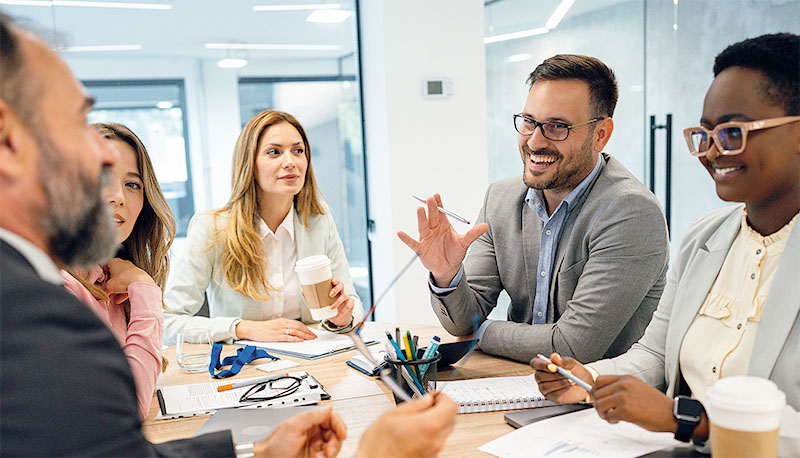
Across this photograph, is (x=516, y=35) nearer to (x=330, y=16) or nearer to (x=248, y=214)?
(x=330, y=16)

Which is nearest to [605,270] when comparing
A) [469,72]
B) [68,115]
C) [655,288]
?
[655,288]

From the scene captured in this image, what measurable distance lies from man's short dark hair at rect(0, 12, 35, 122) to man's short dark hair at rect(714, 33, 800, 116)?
3.99 ft

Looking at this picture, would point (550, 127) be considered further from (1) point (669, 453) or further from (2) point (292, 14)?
(2) point (292, 14)

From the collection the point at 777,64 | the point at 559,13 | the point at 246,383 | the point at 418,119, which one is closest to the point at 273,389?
the point at 246,383

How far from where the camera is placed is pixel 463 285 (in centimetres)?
193

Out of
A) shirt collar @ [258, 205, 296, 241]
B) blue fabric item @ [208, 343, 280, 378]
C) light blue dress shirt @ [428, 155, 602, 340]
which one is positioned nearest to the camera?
blue fabric item @ [208, 343, 280, 378]

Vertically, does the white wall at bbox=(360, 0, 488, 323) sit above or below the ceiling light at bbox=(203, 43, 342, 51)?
below

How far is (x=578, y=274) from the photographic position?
1899mm

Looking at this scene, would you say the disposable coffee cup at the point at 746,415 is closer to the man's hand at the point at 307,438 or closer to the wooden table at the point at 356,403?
the wooden table at the point at 356,403

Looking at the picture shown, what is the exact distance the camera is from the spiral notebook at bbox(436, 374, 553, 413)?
1.38 metres

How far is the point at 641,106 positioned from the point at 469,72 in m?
1.09

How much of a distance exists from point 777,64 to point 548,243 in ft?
2.89

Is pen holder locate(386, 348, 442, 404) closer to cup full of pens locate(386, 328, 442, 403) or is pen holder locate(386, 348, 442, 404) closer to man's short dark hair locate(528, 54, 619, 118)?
cup full of pens locate(386, 328, 442, 403)

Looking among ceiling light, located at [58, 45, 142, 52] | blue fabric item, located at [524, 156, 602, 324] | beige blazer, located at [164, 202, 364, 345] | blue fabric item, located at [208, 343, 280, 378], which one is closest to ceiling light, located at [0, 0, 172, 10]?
ceiling light, located at [58, 45, 142, 52]
